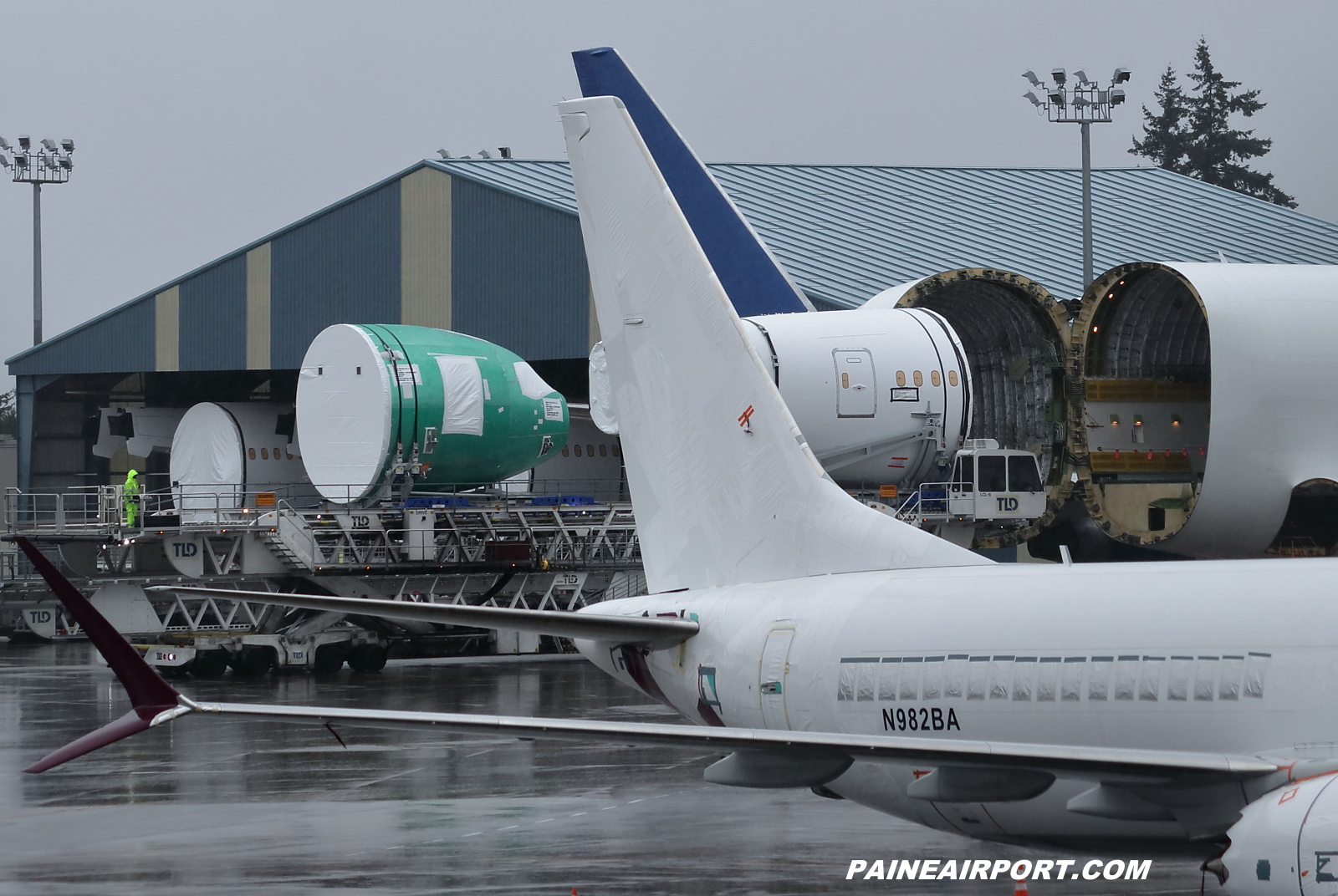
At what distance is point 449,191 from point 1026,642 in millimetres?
41478

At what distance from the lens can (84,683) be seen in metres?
33.0

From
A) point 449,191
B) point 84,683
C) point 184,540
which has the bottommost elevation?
point 84,683

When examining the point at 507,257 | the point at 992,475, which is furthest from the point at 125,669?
the point at 507,257

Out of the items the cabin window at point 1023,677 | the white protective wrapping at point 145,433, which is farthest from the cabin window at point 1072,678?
the white protective wrapping at point 145,433

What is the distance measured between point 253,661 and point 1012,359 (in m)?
17.5

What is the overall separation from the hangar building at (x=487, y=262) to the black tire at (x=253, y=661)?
17.0m

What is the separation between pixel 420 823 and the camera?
1623 cm

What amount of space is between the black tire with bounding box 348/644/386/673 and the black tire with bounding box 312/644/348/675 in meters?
0.20

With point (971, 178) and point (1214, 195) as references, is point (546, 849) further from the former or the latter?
point (1214, 195)

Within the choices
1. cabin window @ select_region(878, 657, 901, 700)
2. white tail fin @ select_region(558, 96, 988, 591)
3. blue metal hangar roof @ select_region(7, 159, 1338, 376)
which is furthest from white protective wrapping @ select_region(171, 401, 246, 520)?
cabin window @ select_region(878, 657, 901, 700)

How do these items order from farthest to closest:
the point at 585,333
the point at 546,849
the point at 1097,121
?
1. the point at 585,333
2. the point at 1097,121
3. the point at 546,849

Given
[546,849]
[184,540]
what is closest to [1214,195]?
[184,540]

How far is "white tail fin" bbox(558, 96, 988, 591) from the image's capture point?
12.4 meters

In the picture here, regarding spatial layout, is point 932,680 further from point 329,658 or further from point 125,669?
point 329,658
